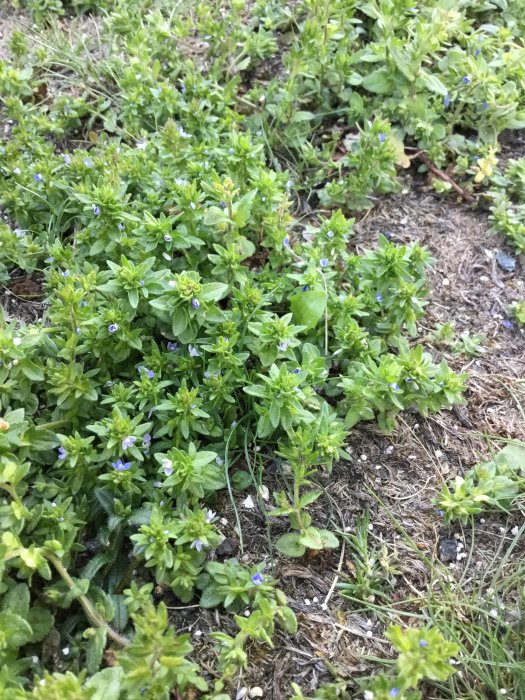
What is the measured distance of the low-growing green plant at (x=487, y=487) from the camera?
2885 mm

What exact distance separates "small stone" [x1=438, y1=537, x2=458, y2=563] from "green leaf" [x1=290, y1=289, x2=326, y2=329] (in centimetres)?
121

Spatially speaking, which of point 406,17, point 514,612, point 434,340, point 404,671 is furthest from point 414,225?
point 404,671

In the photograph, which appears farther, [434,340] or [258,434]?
[434,340]

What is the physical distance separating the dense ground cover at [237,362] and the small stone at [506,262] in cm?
1

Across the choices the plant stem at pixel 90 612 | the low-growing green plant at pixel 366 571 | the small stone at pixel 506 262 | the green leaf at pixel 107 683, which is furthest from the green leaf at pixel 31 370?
the small stone at pixel 506 262

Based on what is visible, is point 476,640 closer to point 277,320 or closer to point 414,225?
point 277,320

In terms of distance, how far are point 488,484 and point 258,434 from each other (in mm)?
1099

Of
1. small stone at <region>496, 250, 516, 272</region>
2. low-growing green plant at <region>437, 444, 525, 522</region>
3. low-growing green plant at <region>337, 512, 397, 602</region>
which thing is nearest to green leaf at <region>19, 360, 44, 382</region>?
low-growing green plant at <region>337, 512, 397, 602</region>

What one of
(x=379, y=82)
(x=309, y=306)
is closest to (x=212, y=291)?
(x=309, y=306)

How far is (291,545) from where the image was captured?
2762 mm

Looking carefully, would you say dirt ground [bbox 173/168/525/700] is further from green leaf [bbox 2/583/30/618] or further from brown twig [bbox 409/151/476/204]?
green leaf [bbox 2/583/30/618]

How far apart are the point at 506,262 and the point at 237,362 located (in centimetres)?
203

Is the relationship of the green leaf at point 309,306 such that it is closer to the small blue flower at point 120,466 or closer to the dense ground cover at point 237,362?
the dense ground cover at point 237,362

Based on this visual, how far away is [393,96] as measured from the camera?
429 centimetres
